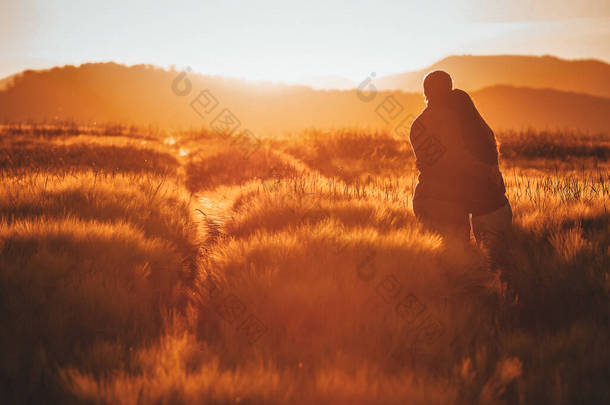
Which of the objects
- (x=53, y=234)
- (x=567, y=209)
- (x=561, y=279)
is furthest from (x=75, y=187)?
(x=567, y=209)

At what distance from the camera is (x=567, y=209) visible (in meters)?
5.28

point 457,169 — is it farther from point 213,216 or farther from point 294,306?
point 213,216

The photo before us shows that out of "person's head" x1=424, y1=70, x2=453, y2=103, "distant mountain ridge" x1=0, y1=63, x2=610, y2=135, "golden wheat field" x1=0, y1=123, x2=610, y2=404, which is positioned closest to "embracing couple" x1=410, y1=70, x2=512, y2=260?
"person's head" x1=424, y1=70, x2=453, y2=103

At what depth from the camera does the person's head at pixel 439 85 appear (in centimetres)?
492

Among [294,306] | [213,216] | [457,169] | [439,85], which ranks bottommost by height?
[294,306]

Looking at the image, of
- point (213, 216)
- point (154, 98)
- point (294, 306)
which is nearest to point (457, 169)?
point (294, 306)

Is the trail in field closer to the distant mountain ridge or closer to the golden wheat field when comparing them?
the golden wheat field

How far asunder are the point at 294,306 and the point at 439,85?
122 inches

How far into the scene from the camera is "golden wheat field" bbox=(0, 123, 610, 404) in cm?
220

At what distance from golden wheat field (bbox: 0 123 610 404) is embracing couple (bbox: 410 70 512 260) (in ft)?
1.06

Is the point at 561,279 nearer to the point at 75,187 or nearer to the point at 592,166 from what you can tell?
the point at 75,187

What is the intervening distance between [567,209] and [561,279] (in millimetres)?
2017

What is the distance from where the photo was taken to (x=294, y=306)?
3.15 m

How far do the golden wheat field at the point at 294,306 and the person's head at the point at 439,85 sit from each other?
58.2 inches
